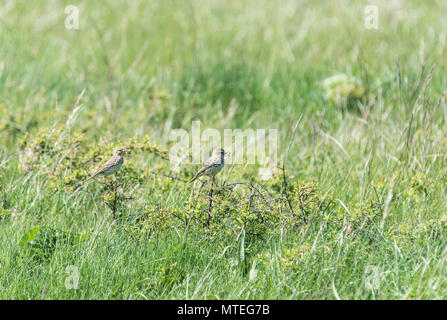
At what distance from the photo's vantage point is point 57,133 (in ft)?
14.9

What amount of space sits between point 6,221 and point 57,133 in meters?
0.89

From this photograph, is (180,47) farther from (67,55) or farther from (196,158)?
(196,158)

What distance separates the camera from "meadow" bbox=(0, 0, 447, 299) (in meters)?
3.32

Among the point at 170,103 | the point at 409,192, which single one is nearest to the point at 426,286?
the point at 409,192
